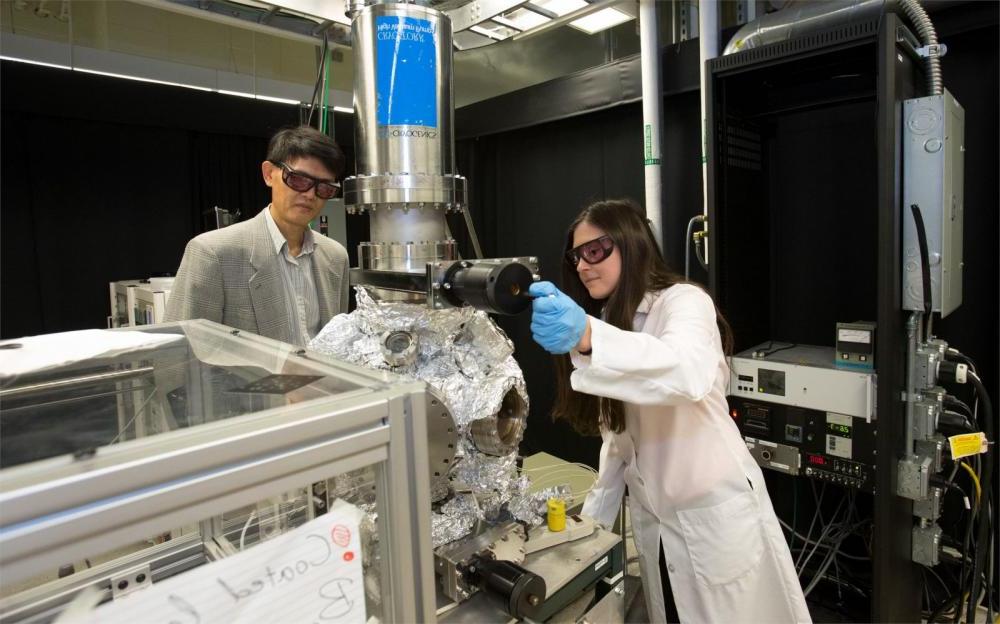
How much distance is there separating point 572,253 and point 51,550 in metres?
1.09

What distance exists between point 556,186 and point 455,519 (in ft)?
8.85

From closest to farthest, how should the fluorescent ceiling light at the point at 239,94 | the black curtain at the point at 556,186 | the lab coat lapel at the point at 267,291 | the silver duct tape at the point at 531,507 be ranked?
the silver duct tape at the point at 531,507 → the lab coat lapel at the point at 267,291 → the black curtain at the point at 556,186 → the fluorescent ceiling light at the point at 239,94

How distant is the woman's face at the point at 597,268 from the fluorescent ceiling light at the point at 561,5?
709 mm

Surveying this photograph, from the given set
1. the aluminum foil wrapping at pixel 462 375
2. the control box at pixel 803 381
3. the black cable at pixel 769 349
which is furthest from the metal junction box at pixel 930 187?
the aluminum foil wrapping at pixel 462 375

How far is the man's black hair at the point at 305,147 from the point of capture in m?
1.27

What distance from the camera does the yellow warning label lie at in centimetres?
154

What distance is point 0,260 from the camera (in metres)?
2.67

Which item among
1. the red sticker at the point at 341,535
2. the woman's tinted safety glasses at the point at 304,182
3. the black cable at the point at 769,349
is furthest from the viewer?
the black cable at the point at 769,349

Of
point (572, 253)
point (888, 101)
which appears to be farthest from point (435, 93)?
point (888, 101)

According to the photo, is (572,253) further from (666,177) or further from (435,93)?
(666,177)

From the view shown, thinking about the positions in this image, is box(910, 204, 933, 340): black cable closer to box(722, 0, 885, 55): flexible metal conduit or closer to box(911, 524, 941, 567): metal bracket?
box(722, 0, 885, 55): flexible metal conduit

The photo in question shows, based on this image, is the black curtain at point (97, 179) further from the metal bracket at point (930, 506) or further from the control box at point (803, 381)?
the metal bracket at point (930, 506)

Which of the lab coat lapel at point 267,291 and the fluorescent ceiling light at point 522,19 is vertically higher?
the fluorescent ceiling light at point 522,19

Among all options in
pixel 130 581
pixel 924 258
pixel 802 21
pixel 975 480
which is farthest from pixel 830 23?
pixel 130 581
